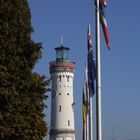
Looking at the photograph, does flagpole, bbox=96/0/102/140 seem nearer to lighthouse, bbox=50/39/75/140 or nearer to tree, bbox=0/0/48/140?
tree, bbox=0/0/48/140

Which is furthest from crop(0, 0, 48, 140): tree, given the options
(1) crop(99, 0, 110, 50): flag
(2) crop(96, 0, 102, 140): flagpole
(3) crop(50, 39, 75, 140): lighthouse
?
(3) crop(50, 39, 75, 140): lighthouse

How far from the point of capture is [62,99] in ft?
320

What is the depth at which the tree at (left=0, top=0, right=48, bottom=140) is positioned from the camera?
2972 cm

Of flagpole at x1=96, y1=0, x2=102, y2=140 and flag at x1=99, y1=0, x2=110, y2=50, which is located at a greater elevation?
flag at x1=99, y1=0, x2=110, y2=50

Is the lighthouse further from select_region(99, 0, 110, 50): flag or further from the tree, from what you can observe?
select_region(99, 0, 110, 50): flag

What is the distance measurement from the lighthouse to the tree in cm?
6348

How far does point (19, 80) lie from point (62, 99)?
66.8 m

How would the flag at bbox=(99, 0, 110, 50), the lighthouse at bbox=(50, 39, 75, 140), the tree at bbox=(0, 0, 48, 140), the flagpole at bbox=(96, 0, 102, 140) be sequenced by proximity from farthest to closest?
the lighthouse at bbox=(50, 39, 75, 140) → the tree at bbox=(0, 0, 48, 140) → the flag at bbox=(99, 0, 110, 50) → the flagpole at bbox=(96, 0, 102, 140)

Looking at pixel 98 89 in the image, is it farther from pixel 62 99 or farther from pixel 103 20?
pixel 62 99

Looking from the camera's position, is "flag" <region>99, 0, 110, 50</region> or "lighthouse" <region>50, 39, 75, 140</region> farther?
"lighthouse" <region>50, 39, 75, 140</region>

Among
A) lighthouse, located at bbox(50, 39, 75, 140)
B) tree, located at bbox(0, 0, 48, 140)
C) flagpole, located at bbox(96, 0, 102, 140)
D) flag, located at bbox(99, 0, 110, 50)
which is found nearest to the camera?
flagpole, located at bbox(96, 0, 102, 140)

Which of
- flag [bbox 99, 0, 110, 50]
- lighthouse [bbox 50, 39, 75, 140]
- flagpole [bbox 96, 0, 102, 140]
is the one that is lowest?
flagpole [bbox 96, 0, 102, 140]

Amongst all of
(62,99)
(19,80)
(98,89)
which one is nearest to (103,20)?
(98,89)

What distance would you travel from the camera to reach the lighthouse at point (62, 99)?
9656cm
